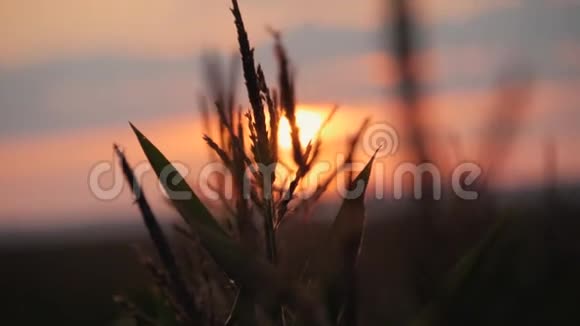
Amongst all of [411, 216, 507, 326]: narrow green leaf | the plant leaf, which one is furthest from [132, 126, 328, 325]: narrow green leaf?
[411, 216, 507, 326]: narrow green leaf

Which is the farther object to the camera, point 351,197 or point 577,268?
point 577,268

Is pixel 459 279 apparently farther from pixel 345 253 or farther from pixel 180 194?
pixel 180 194

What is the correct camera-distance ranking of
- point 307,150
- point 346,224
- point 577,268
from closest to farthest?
point 346,224, point 307,150, point 577,268

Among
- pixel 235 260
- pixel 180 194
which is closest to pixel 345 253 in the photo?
pixel 235 260

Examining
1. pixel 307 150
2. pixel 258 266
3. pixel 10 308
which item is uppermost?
pixel 307 150

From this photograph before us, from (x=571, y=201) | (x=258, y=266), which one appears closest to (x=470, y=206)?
(x=258, y=266)

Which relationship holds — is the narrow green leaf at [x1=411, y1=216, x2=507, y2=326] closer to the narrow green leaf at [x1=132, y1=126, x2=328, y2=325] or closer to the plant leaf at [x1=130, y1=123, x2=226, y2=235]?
the narrow green leaf at [x1=132, y1=126, x2=328, y2=325]

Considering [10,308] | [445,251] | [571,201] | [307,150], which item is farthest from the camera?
[10,308]

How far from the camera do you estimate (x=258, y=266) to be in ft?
2.50

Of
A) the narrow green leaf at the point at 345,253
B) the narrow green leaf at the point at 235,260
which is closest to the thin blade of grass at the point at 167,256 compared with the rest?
the narrow green leaf at the point at 235,260

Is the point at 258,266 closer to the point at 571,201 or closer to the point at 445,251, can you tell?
the point at 445,251

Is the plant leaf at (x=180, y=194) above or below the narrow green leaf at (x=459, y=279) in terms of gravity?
above

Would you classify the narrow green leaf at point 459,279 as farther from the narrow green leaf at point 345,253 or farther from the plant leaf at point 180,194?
the plant leaf at point 180,194

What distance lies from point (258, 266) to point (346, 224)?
0.47ft
